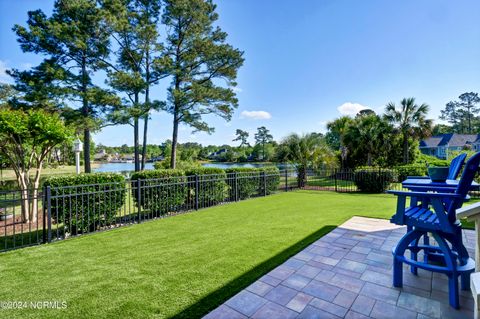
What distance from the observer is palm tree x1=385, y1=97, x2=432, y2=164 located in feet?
46.0

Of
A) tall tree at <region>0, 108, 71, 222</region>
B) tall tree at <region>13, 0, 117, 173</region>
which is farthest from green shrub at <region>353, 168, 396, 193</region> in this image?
tall tree at <region>13, 0, 117, 173</region>

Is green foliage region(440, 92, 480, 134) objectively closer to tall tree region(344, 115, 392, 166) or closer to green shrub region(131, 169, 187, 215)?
tall tree region(344, 115, 392, 166)

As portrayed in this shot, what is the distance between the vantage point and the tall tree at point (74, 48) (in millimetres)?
9961

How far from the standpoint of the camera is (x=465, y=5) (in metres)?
5.91

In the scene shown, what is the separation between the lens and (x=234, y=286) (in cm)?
235

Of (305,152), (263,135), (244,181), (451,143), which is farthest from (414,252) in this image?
(263,135)

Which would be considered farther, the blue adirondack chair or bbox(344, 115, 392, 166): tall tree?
bbox(344, 115, 392, 166): tall tree

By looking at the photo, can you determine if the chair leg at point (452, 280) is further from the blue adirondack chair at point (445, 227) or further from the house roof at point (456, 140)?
the house roof at point (456, 140)

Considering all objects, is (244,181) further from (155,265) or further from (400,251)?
(400,251)

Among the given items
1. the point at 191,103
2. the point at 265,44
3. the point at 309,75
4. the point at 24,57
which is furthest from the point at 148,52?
the point at 309,75

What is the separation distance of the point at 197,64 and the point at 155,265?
472 inches

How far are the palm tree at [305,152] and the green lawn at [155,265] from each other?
307 inches

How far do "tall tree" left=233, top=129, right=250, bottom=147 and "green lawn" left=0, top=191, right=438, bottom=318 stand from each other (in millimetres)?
55691

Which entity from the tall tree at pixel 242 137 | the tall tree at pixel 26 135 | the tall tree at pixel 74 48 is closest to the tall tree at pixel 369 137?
the tall tree at pixel 74 48
